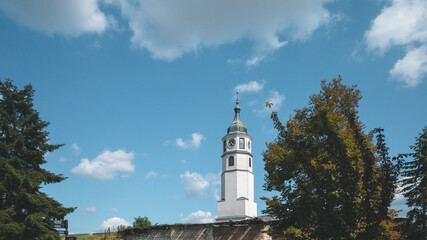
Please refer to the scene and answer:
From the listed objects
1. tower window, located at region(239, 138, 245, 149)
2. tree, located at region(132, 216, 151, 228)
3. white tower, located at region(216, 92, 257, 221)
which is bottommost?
tree, located at region(132, 216, 151, 228)

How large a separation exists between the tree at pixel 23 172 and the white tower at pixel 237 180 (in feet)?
128

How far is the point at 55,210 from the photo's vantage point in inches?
862

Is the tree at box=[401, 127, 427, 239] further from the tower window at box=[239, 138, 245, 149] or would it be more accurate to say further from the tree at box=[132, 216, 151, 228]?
the tower window at box=[239, 138, 245, 149]

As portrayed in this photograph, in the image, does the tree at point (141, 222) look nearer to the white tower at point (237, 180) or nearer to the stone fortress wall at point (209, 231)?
the white tower at point (237, 180)

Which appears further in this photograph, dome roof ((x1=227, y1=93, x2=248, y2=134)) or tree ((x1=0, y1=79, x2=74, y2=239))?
dome roof ((x1=227, y1=93, x2=248, y2=134))

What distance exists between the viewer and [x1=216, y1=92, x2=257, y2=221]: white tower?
58.4 meters

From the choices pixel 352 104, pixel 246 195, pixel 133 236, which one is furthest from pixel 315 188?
pixel 246 195

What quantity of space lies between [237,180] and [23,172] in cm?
4170

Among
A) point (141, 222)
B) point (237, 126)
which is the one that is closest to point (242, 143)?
point (237, 126)

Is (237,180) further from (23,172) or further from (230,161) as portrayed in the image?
(23,172)

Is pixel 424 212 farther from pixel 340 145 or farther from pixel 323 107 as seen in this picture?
pixel 340 145

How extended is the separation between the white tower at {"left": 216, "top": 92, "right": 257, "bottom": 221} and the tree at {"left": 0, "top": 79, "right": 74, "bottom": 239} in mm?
39095

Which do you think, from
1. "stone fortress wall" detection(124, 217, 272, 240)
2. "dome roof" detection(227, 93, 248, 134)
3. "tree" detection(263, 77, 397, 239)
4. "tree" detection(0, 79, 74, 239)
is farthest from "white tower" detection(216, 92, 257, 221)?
"tree" detection(263, 77, 397, 239)

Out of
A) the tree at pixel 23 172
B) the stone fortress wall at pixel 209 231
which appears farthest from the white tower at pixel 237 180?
the tree at pixel 23 172
